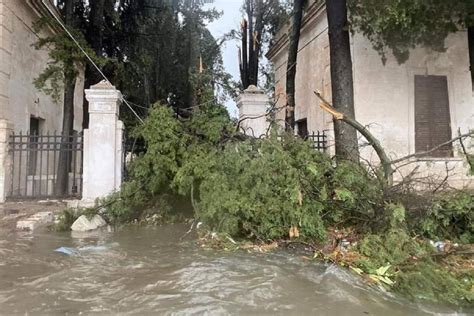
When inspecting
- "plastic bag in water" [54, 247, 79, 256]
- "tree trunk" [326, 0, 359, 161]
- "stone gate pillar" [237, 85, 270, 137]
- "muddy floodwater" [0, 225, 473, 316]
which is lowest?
"muddy floodwater" [0, 225, 473, 316]

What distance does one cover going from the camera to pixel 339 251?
5555 millimetres

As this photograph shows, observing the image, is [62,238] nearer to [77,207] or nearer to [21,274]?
[77,207]

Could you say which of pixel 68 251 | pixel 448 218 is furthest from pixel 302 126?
pixel 68 251

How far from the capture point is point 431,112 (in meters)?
12.1

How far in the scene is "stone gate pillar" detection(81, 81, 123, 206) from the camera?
359 inches

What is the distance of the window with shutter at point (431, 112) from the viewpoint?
12.0m

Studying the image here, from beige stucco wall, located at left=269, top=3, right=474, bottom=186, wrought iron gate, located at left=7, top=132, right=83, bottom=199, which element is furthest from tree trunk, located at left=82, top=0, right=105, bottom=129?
beige stucco wall, located at left=269, top=3, right=474, bottom=186

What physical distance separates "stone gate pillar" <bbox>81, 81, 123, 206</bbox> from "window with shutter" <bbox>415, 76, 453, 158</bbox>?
816cm

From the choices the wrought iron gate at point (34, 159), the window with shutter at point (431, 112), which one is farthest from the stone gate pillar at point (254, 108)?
the window with shutter at point (431, 112)

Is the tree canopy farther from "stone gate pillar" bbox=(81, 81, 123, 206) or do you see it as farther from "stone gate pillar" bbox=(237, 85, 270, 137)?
"stone gate pillar" bbox=(81, 81, 123, 206)

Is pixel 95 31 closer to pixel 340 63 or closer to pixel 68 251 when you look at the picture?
pixel 340 63

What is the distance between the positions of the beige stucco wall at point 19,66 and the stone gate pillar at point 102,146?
3068mm

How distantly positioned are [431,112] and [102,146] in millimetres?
8964

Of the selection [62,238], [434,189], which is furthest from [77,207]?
[434,189]
